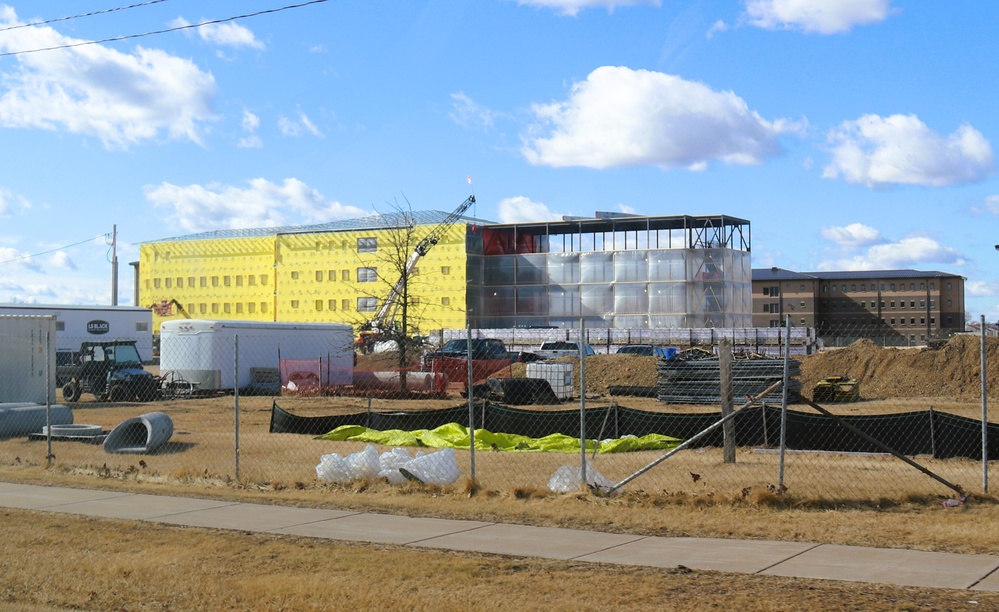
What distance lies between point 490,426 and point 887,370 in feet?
85.6

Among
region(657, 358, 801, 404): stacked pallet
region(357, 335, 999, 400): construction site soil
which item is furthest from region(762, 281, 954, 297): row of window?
region(657, 358, 801, 404): stacked pallet

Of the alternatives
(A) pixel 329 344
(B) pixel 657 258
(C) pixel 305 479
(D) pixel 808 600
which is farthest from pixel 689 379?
(B) pixel 657 258

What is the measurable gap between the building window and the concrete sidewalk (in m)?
70.1

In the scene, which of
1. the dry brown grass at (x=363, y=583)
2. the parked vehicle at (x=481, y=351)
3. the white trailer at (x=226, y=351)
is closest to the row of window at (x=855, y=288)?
the parked vehicle at (x=481, y=351)

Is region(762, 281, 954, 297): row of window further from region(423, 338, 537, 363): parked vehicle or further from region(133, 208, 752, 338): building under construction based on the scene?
region(423, 338, 537, 363): parked vehicle

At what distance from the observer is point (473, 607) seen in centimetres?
669

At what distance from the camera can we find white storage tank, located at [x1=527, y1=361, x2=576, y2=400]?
33.8 meters

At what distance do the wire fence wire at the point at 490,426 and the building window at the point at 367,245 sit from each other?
144 ft

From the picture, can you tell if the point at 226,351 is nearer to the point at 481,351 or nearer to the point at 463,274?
the point at 481,351

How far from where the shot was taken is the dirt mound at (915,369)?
36250 millimetres

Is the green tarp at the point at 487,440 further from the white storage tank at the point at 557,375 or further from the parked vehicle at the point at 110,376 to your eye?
the parked vehicle at the point at 110,376

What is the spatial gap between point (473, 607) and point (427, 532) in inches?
114

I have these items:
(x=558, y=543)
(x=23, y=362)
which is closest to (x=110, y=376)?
(x=23, y=362)

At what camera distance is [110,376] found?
33500 mm
